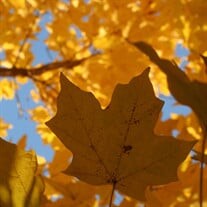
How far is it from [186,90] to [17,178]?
0.22 meters

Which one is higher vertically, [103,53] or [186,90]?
[103,53]

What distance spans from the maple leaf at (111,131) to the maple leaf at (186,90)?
0.03 meters

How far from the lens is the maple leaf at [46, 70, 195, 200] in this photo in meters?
0.54

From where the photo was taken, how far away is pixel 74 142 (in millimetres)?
539

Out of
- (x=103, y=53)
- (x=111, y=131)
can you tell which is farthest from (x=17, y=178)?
(x=103, y=53)

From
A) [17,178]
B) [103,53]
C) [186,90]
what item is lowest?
[17,178]

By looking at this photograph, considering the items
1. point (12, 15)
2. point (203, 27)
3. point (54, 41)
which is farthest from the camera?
point (54, 41)

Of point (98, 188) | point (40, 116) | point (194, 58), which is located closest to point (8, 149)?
point (98, 188)

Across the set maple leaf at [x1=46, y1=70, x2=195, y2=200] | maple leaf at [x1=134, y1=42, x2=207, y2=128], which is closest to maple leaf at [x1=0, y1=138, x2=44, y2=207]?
maple leaf at [x1=46, y1=70, x2=195, y2=200]

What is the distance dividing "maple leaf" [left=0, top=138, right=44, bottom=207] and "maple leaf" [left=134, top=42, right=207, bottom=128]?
0.18m

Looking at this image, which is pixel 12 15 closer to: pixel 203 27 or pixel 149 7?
pixel 149 7

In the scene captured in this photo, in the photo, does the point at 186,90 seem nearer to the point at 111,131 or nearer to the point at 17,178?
the point at 111,131

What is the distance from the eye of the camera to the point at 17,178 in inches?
19.5

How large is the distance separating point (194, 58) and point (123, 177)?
35.0 inches
